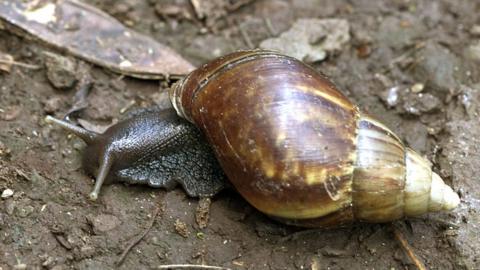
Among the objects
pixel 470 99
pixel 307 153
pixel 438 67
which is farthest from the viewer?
pixel 438 67

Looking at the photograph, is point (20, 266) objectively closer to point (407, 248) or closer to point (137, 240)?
point (137, 240)

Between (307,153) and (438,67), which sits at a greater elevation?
(307,153)

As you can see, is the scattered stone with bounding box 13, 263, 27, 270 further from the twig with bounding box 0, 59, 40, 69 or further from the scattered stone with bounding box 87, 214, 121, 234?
the twig with bounding box 0, 59, 40, 69

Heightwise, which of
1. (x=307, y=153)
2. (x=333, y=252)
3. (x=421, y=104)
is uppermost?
(x=307, y=153)

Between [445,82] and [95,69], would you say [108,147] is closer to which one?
[95,69]

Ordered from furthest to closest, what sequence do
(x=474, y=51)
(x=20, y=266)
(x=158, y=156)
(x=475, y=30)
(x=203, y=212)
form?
1. (x=475, y=30)
2. (x=474, y=51)
3. (x=158, y=156)
4. (x=203, y=212)
5. (x=20, y=266)

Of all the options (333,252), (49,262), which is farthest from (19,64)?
(333,252)

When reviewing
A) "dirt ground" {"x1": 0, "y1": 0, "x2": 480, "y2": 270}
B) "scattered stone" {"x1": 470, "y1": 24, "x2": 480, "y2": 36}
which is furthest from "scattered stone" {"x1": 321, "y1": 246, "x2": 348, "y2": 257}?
"scattered stone" {"x1": 470, "y1": 24, "x2": 480, "y2": 36}

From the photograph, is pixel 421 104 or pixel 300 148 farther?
pixel 421 104
